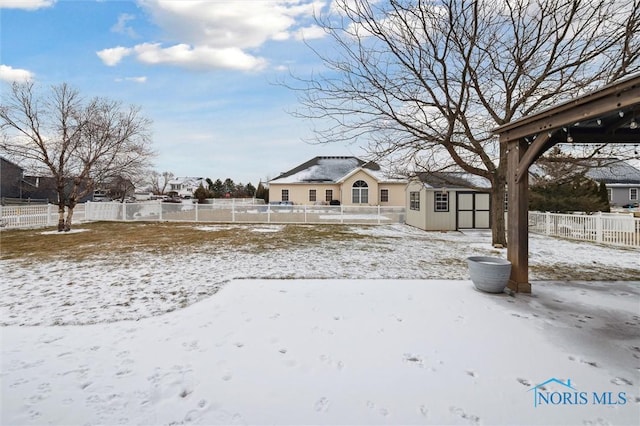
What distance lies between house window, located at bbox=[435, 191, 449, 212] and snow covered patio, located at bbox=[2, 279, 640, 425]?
10925 millimetres

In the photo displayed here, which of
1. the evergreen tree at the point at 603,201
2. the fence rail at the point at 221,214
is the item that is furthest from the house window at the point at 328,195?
the evergreen tree at the point at 603,201

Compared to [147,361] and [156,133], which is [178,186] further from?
[147,361]

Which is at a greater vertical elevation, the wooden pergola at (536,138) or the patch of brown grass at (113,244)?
the wooden pergola at (536,138)

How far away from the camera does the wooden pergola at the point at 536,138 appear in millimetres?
3869

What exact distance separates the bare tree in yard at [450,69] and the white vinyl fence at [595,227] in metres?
4.12

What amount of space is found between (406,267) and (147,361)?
5.12 m

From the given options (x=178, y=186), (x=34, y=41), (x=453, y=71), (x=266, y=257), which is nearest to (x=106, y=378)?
(x=266, y=257)

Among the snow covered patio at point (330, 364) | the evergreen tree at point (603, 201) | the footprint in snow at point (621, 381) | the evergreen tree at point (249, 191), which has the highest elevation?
the evergreen tree at point (249, 191)

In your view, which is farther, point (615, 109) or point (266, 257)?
point (266, 257)

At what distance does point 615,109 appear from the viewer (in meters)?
3.20

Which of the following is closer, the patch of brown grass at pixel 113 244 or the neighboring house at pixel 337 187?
the patch of brown grass at pixel 113 244

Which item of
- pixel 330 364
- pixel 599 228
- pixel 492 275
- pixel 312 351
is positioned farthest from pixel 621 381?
pixel 599 228

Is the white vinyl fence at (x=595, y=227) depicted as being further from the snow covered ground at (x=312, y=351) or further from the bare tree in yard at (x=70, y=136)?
the bare tree in yard at (x=70, y=136)

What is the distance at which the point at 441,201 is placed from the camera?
1514 cm
